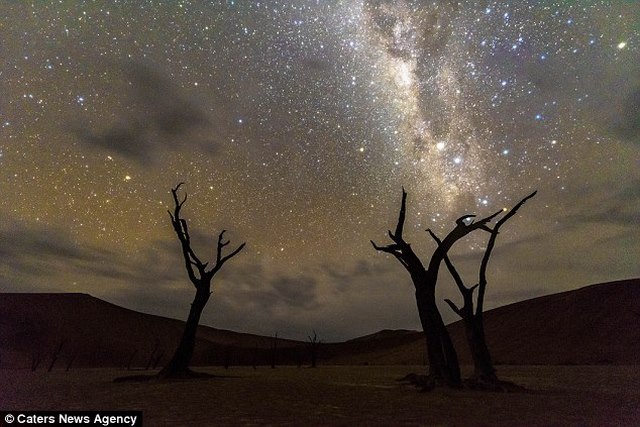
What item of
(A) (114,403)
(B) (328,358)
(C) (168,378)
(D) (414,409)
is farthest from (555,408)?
(B) (328,358)

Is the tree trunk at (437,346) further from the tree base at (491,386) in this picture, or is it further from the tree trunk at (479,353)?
the tree trunk at (479,353)

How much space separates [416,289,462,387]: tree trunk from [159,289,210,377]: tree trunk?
38.0 ft

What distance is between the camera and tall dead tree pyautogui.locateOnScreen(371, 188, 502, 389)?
16.8m

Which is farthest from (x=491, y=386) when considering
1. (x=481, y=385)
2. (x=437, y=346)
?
(x=437, y=346)

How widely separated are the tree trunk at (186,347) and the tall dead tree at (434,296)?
1098 centimetres

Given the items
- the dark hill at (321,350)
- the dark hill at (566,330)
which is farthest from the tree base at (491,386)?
the dark hill at (566,330)

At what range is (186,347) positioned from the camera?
74.6 ft

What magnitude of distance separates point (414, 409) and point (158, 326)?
93.4 m

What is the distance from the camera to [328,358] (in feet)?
311

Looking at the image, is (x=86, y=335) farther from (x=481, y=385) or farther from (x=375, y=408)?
(x=375, y=408)

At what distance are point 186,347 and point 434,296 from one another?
13.0 meters

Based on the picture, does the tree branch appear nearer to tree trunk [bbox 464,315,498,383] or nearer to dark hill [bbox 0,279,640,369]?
tree trunk [bbox 464,315,498,383]

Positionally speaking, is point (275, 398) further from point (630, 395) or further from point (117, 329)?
point (117, 329)

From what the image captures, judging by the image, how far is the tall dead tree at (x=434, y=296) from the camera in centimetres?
1677
